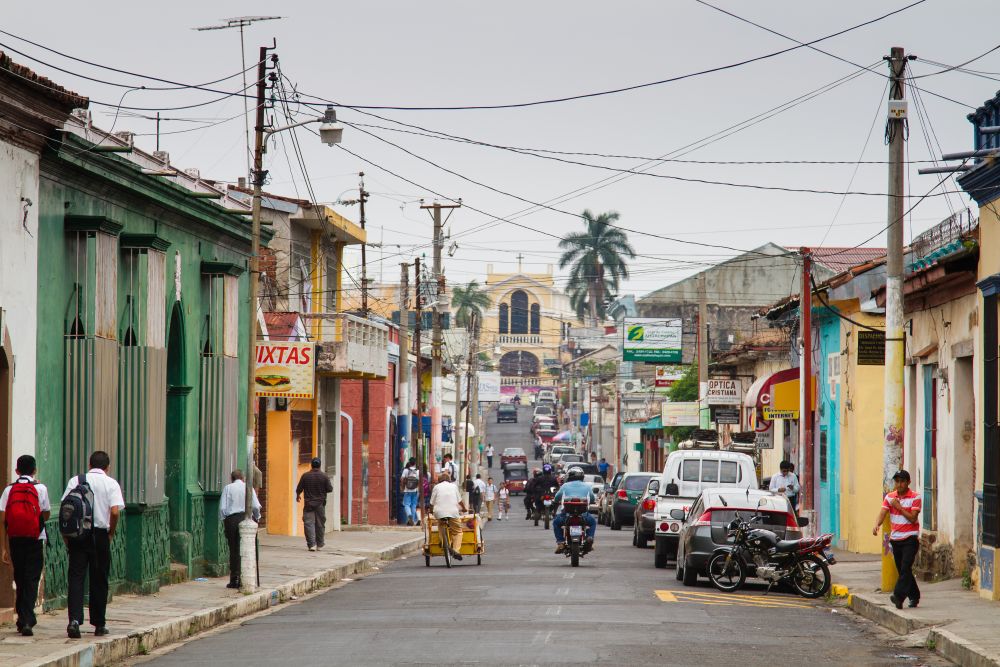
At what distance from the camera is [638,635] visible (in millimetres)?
14719

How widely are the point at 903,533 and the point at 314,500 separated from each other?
14049 millimetres

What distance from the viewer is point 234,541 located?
838 inches

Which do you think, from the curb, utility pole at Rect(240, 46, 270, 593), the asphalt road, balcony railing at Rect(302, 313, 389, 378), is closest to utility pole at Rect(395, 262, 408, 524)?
balcony railing at Rect(302, 313, 389, 378)

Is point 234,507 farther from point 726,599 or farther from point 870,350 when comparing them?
point 870,350

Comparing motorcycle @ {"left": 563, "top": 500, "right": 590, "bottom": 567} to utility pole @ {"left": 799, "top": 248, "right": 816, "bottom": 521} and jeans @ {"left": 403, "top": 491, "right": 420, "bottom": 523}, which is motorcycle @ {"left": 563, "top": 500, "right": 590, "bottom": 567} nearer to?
utility pole @ {"left": 799, "top": 248, "right": 816, "bottom": 521}

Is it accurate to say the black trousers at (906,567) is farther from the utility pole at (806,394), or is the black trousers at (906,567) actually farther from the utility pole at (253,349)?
the utility pole at (806,394)

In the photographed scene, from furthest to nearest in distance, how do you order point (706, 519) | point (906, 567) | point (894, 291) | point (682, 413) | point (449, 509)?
point (682, 413) → point (449, 509) → point (706, 519) → point (894, 291) → point (906, 567)

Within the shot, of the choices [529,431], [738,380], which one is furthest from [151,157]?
[529,431]

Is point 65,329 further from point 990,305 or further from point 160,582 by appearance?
point 990,305

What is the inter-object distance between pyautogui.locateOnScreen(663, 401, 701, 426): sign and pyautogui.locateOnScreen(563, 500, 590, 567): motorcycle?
27.9 metres

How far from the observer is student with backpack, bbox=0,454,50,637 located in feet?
47.6

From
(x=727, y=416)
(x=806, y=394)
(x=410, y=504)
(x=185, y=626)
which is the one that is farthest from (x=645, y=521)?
(x=410, y=504)

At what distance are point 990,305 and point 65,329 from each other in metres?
11.5

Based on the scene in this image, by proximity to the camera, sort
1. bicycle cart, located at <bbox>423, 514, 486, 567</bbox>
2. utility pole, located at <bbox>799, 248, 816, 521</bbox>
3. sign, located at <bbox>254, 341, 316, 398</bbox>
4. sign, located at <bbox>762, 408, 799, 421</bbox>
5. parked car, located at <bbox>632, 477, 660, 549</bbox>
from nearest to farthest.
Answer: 1. bicycle cart, located at <bbox>423, 514, 486, 567</bbox>
2. utility pole, located at <bbox>799, 248, 816, 521</bbox>
3. sign, located at <bbox>254, 341, 316, 398</bbox>
4. parked car, located at <bbox>632, 477, 660, 549</bbox>
5. sign, located at <bbox>762, 408, 799, 421</bbox>
